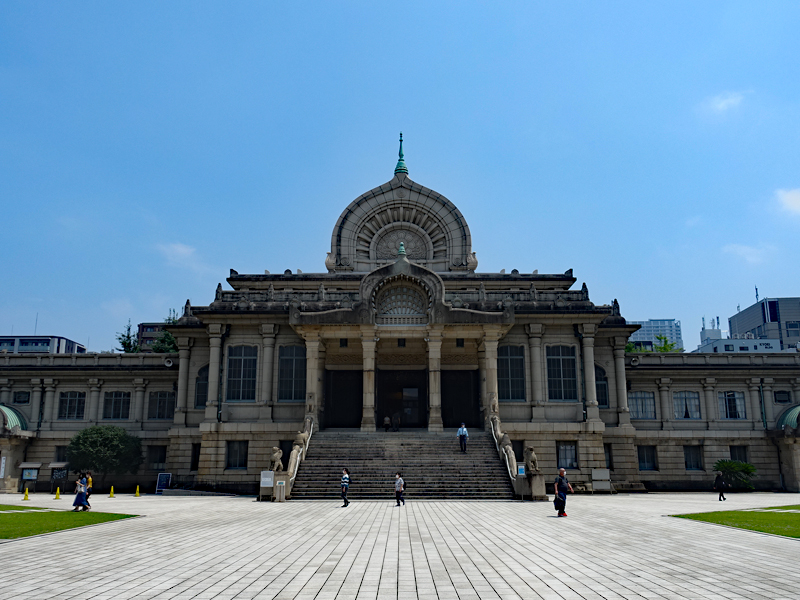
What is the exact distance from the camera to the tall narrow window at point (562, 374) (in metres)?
39.6

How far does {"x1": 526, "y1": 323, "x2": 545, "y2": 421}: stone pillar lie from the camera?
3903cm

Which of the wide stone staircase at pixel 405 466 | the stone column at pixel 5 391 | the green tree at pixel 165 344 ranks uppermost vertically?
the green tree at pixel 165 344

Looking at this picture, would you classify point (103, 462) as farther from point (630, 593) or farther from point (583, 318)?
point (630, 593)

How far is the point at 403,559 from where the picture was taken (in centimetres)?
1390

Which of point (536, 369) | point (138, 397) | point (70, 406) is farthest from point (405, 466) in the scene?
point (70, 406)

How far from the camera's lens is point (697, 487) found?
141 ft

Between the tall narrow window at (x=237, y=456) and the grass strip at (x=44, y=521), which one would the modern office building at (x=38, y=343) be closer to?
the tall narrow window at (x=237, y=456)

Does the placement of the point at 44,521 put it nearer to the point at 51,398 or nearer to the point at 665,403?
the point at 51,398

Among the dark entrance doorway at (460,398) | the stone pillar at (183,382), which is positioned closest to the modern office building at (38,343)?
the stone pillar at (183,382)

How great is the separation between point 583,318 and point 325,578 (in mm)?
30882

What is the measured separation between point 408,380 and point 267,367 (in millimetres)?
9425

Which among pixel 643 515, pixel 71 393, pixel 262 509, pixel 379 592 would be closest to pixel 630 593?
pixel 379 592

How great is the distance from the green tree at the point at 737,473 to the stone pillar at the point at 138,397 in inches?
1518

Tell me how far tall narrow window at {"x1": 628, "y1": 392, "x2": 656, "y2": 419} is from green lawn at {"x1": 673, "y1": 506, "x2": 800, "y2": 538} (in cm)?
2058
